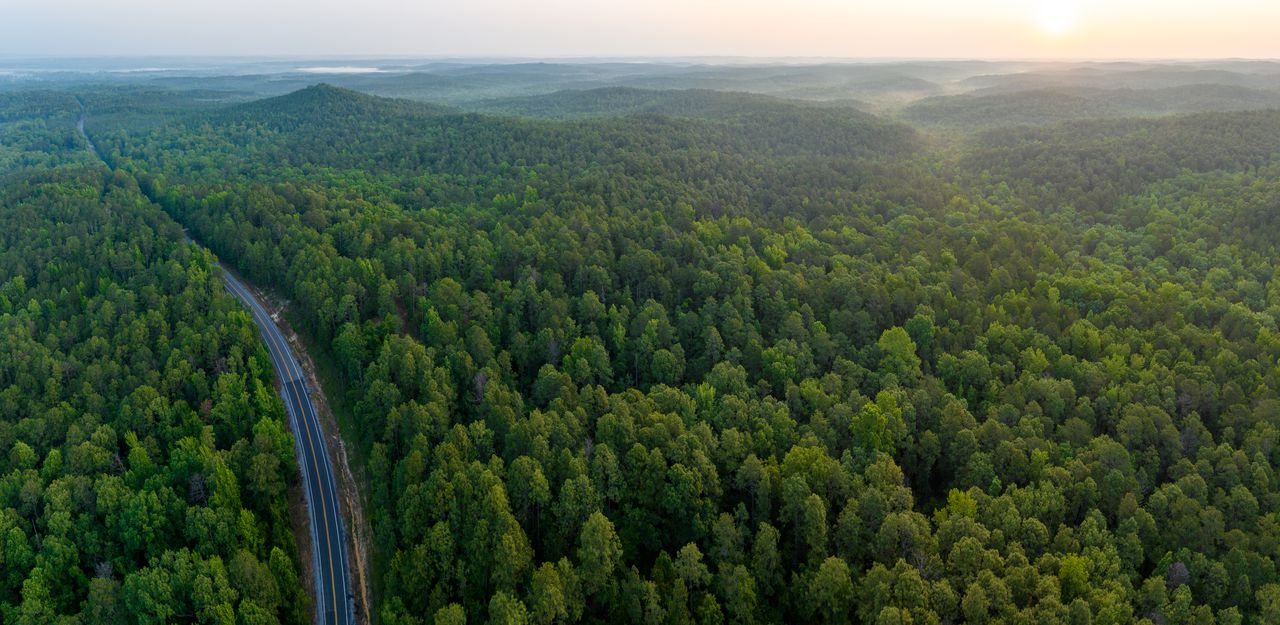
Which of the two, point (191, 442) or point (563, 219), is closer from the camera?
point (191, 442)

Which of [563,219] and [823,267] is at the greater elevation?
[563,219]

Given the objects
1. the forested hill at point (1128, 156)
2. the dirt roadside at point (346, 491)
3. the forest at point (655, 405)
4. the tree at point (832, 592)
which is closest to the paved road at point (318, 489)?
the dirt roadside at point (346, 491)

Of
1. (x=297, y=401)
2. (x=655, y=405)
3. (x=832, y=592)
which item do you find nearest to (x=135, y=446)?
(x=297, y=401)

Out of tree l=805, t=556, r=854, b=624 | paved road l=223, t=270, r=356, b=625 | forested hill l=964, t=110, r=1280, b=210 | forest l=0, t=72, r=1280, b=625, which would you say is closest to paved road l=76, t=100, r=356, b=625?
paved road l=223, t=270, r=356, b=625

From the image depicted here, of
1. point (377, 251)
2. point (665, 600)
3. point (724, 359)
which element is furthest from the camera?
point (377, 251)

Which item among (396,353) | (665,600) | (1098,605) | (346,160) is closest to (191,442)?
(396,353)

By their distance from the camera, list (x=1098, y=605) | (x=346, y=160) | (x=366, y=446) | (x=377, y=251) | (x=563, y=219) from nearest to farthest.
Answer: (x=1098, y=605), (x=366, y=446), (x=377, y=251), (x=563, y=219), (x=346, y=160)

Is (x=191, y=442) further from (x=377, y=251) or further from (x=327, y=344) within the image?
(x=377, y=251)
